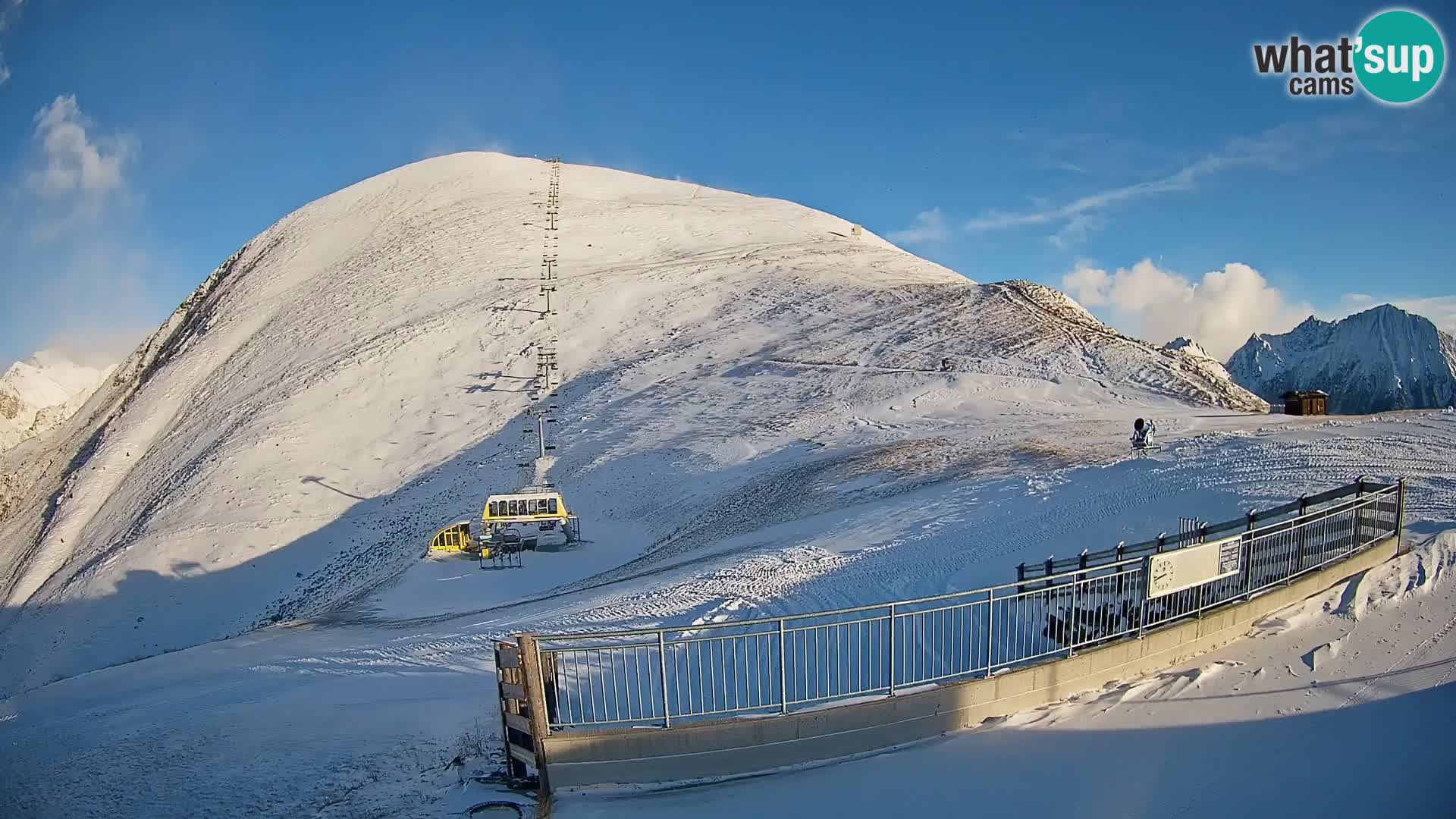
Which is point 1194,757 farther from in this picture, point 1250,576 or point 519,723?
point 519,723

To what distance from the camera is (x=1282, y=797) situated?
6.67m

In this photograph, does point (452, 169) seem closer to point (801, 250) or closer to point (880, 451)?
point (801, 250)

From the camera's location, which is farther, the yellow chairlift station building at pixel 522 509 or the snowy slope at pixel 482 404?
the snowy slope at pixel 482 404

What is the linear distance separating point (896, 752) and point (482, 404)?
3647 cm

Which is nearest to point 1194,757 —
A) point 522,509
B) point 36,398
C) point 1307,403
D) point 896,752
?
point 896,752

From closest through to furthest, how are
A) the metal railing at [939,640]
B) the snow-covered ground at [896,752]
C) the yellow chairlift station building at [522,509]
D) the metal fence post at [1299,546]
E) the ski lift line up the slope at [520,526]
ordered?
the snow-covered ground at [896,752] → the metal railing at [939,640] → the metal fence post at [1299,546] → the ski lift line up the slope at [520,526] → the yellow chairlift station building at [522,509]

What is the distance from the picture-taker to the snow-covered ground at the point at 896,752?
283 inches

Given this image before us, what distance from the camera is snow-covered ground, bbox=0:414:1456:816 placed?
7176mm

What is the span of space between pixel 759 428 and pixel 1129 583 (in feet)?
81.0

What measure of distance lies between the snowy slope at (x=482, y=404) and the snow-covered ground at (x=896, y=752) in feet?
22.0

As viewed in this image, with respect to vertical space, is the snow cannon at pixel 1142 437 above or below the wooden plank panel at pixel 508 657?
above

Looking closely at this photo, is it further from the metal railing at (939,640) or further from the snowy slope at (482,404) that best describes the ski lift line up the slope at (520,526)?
the metal railing at (939,640)

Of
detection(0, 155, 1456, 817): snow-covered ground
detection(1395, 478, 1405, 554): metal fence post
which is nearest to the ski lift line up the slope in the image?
detection(0, 155, 1456, 817): snow-covered ground

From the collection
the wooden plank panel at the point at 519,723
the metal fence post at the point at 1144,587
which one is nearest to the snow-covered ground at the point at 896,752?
the metal fence post at the point at 1144,587
